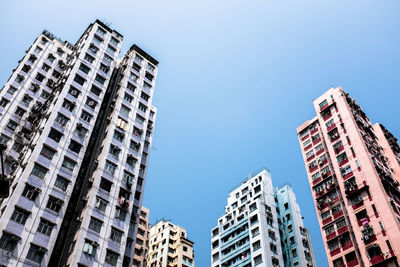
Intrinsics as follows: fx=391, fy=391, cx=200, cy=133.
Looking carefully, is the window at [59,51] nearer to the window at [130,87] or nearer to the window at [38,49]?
the window at [38,49]

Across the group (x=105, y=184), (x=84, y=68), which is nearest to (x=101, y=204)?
(x=105, y=184)

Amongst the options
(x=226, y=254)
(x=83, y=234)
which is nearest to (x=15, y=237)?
(x=83, y=234)

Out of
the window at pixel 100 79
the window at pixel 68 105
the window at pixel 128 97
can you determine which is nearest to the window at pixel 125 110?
the window at pixel 128 97

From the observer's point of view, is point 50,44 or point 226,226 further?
point 226,226

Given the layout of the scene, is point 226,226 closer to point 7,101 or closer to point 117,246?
point 117,246

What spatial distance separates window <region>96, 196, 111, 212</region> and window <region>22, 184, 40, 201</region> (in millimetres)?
5900

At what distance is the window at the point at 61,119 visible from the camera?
42.9 meters

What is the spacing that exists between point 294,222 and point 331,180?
2001 centimetres

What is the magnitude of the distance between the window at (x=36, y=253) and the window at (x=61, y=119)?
1454 cm

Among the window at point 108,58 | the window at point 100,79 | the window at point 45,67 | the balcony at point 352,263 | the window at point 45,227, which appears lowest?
the window at point 45,227

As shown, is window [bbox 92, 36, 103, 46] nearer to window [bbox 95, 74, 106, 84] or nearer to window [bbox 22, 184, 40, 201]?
window [bbox 95, 74, 106, 84]

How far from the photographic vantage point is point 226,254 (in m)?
69.1

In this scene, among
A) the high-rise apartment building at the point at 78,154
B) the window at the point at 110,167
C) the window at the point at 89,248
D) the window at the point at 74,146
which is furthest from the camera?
the window at the point at 110,167

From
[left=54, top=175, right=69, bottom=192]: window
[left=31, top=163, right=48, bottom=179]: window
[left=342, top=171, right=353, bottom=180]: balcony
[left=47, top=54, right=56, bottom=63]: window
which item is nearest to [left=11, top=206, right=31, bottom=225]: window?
[left=31, top=163, right=48, bottom=179]: window
